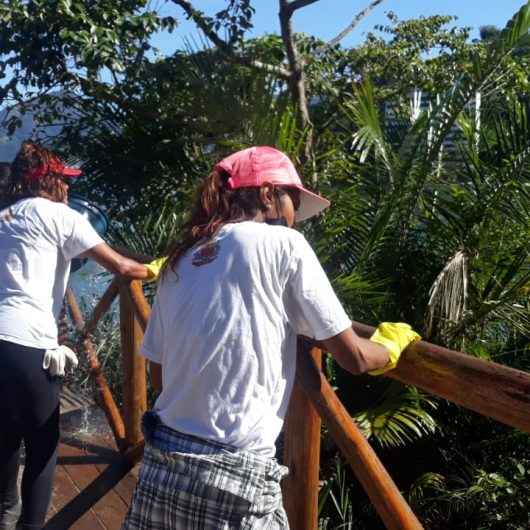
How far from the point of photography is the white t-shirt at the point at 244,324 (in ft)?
5.27

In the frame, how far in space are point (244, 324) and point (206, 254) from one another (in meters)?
0.17

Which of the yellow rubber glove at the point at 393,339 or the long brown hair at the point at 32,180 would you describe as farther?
the long brown hair at the point at 32,180

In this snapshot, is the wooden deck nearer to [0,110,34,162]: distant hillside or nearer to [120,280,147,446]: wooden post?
[120,280,147,446]: wooden post

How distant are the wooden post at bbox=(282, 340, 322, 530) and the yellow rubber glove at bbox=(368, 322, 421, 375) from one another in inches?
16.8

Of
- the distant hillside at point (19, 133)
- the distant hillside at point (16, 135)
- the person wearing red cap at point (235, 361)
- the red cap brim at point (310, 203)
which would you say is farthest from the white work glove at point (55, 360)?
the distant hillside at point (16, 135)

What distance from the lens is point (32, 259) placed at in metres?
2.46

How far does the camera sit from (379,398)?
4035 millimetres

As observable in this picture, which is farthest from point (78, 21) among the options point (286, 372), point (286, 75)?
point (286, 372)

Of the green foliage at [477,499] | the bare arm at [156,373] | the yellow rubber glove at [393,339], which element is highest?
the yellow rubber glove at [393,339]

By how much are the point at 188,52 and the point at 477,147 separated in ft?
7.34

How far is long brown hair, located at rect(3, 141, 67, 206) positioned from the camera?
2.55m

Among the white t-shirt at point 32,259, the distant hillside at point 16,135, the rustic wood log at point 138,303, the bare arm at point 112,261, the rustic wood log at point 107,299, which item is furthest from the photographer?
the distant hillside at point 16,135

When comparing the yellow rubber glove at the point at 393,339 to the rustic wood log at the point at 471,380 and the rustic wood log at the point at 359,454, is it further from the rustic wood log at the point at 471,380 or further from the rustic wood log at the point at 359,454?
the rustic wood log at the point at 359,454

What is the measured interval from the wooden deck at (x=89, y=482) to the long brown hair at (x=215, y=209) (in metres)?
1.73
